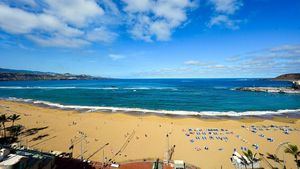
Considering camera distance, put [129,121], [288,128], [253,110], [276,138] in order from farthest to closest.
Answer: [253,110] → [129,121] → [288,128] → [276,138]

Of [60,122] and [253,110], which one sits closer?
[60,122]

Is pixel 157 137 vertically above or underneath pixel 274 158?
above

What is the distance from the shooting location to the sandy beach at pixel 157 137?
93.8ft

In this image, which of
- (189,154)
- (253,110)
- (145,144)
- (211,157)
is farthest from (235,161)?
(253,110)

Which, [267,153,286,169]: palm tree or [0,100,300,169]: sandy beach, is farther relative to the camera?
[0,100,300,169]: sandy beach

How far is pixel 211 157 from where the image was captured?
1111 inches

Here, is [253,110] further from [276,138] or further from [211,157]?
[211,157]

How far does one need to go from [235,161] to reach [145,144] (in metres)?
13.1

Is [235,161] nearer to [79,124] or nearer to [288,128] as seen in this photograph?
[288,128]

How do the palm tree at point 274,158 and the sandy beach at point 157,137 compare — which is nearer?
the palm tree at point 274,158

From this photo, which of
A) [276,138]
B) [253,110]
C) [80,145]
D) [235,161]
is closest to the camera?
[235,161]

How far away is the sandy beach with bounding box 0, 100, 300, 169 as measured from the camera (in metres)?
28.6

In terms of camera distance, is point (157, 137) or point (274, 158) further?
point (157, 137)

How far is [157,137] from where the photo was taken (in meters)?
35.9
